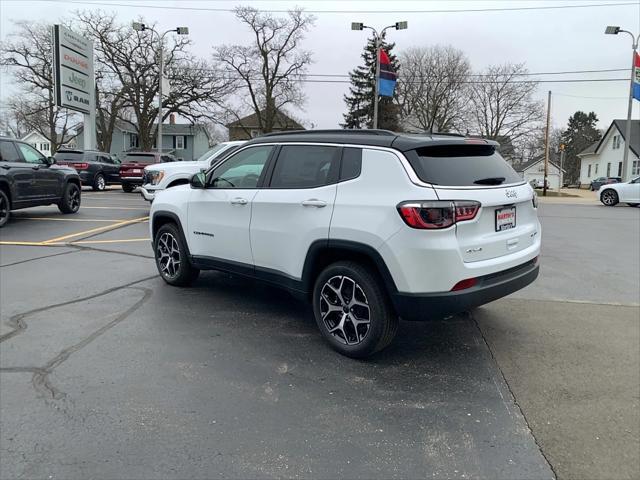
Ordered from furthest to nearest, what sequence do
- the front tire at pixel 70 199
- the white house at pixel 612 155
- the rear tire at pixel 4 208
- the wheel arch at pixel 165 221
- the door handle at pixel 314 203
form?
the white house at pixel 612 155, the front tire at pixel 70 199, the rear tire at pixel 4 208, the wheel arch at pixel 165 221, the door handle at pixel 314 203

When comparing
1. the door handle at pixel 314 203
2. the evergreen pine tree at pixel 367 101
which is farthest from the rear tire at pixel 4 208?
the evergreen pine tree at pixel 367 101

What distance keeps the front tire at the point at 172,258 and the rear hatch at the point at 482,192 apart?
3.07 meters

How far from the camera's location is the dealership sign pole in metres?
23.5

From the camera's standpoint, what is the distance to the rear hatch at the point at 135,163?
67.0 ft

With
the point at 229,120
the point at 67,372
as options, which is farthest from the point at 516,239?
the point at 229,120

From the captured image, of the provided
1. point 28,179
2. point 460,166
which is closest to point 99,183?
point 28,179

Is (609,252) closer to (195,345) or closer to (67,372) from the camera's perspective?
(195,345)

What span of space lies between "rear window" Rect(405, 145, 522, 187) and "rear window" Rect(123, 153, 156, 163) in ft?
61.6

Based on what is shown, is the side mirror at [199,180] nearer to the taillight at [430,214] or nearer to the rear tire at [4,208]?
the taillight at [430,214]

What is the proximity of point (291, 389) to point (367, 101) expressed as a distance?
52980mm

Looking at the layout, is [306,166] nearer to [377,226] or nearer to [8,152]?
[377,226]

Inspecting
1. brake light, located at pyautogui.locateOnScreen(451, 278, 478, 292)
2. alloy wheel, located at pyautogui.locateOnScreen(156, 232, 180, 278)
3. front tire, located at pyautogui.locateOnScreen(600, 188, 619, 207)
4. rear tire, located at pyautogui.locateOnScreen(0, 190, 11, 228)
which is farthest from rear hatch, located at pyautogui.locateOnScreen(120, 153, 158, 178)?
front tire, located at pyautogui.locateOnScreen(600, 188, 619, 207)

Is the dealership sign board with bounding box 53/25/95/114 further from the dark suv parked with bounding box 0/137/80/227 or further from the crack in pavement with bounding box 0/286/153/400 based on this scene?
the crack in pavement with bounding box 0/286/153/400

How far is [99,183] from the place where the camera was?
22.1 m
